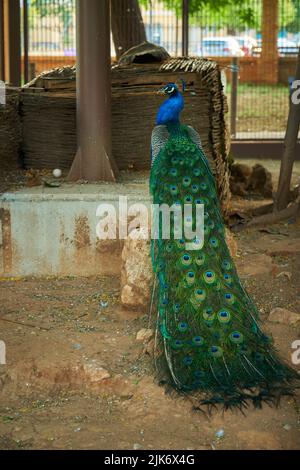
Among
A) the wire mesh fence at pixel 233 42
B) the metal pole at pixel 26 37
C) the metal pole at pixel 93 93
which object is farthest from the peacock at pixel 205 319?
the wire mesh fence at pixel 233 42

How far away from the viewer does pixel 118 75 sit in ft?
26.7

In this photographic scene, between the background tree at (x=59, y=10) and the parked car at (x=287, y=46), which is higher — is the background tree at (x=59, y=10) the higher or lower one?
the higher one

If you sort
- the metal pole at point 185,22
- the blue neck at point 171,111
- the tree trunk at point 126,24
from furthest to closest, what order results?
the metal pole at point 185,22 → the tree trunk at point 126,24 → the blue neck at point 171,111

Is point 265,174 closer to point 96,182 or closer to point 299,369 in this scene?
point 96,182

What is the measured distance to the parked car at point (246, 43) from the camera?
16234mm

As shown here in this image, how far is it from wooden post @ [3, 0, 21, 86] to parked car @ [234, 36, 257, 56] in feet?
20.6

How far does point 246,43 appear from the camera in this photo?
54.1ft

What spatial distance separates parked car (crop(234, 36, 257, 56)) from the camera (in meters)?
16.2

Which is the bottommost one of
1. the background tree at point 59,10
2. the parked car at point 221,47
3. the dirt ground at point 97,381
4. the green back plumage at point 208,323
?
the dirt ground at point 97,381

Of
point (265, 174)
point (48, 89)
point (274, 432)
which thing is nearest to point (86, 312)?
point (274, 432)

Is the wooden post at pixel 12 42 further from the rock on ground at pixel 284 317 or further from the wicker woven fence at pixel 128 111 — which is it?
the rock on ground at pixel 284 317

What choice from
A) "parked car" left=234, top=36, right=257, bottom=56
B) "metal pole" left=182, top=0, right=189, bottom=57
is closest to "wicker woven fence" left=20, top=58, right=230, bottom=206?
"metal pole" left=182, top=0, right=189, bottom=57

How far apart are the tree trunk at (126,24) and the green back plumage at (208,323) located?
587 centimetres

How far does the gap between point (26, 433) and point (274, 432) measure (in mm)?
1339
